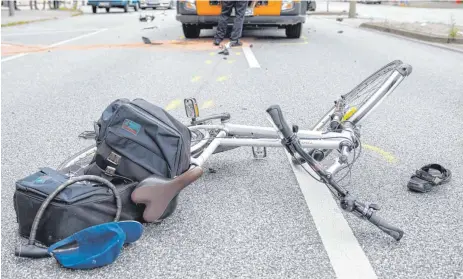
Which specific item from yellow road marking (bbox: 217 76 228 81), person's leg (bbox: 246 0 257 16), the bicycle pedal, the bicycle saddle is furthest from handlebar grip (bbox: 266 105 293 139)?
person's leg (bbox: 246 0 257 16)

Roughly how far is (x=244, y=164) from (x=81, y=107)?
9.03 ft

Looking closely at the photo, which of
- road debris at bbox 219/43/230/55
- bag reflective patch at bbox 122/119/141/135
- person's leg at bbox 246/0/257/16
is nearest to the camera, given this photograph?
bag reflective patch at bbox 122/119/141/135

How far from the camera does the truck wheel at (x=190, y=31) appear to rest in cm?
1308

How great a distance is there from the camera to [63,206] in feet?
8.74

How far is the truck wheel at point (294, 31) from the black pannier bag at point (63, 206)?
35.5 feet

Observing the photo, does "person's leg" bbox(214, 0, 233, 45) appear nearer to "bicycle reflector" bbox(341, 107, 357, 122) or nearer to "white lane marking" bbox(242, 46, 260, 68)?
"white lane marking" bbox(242, 46, 260, 68)

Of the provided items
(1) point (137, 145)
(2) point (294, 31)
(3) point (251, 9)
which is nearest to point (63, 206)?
(1) point (137, 145)

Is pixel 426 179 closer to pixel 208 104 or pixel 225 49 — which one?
pixel 208 104

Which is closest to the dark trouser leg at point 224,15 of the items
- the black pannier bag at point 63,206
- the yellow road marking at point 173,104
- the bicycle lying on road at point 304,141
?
the yellow road marking at point 173,104

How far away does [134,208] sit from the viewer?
291cm

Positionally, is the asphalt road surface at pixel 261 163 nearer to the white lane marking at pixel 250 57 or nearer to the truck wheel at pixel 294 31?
the white lane marking at pixel 250 57

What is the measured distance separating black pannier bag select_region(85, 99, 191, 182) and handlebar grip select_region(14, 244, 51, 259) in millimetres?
496

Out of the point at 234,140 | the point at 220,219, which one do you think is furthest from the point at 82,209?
the point at 234,140

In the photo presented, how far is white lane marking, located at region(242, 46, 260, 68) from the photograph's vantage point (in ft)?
30.0
